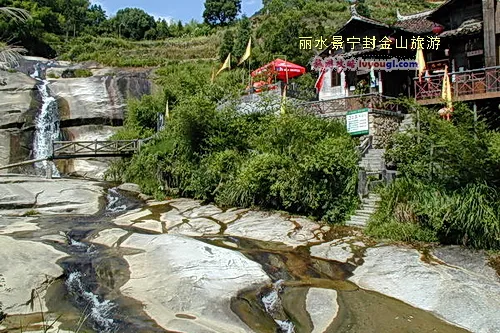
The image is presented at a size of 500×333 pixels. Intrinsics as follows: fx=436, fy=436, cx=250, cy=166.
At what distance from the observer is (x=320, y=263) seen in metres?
10.6

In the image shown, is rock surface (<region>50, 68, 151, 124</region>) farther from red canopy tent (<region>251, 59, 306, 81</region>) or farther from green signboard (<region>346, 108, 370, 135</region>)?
green signboard (<region>346, 108, 370, 135</region>)

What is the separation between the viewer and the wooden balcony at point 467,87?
55.6 feet

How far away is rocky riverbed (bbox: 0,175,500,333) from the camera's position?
7344 mm

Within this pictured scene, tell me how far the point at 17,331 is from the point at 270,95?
15.5 m

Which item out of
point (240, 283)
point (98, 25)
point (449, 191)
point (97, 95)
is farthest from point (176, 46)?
point (240, 283)

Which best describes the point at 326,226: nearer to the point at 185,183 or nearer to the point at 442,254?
the point at 442,254

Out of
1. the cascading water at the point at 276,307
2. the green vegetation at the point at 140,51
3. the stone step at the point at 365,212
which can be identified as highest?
the green vegetation at the point at 140,51

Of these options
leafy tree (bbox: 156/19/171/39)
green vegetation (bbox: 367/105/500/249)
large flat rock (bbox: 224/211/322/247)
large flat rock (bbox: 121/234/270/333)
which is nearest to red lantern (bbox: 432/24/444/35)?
green vegetation (bbox: 367/105/500/249)

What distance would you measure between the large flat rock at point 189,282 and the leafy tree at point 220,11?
225 ft

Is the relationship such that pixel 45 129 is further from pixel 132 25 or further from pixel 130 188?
pixel 132 25

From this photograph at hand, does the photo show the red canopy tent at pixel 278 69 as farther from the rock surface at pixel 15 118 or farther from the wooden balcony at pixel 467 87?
the rock surface at pixel 15 118

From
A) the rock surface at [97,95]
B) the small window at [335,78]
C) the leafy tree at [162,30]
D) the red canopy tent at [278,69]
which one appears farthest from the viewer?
the leafy tree at [162,30]

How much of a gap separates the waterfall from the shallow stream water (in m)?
16.7

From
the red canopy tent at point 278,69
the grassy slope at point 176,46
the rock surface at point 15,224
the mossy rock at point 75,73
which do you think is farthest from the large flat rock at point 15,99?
the grassy slope at point 176,46
